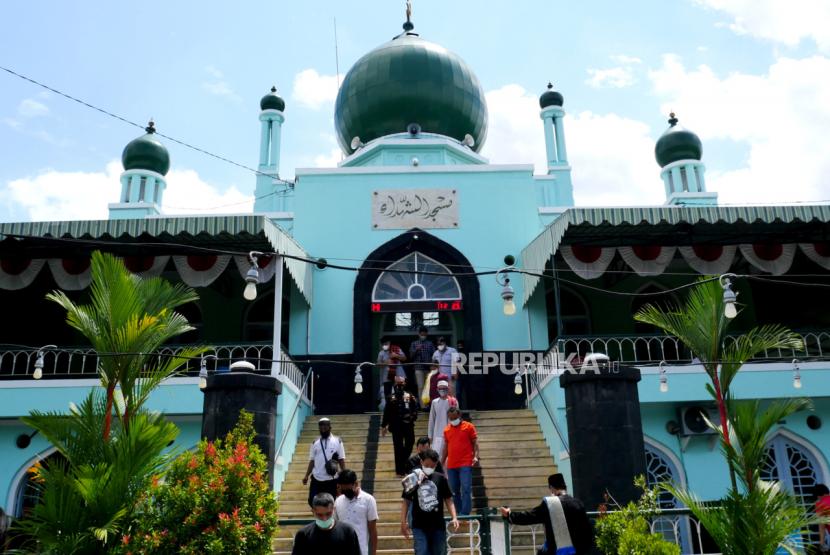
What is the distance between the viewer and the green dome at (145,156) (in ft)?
57.8

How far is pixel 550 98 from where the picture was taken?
17.4 metres

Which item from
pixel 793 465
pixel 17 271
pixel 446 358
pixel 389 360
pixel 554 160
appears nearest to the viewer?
pixel 793 465

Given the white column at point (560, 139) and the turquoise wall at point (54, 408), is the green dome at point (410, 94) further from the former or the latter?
the turquoise wall at point (54, 408)

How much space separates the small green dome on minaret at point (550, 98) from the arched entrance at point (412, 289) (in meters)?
5.85

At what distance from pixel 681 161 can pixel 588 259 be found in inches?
307

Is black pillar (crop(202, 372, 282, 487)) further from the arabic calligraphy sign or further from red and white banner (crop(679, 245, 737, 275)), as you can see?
red and white banner (crop(679, 245, 737, 275))

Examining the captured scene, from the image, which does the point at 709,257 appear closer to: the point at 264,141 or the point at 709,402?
the point at 709,402

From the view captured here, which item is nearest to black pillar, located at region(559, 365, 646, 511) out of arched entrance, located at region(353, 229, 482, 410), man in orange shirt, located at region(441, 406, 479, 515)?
man in orange shirt, located at region(441, 406, 479, 515)

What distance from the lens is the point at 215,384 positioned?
832 cm

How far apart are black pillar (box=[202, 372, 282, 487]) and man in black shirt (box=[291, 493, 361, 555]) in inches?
144

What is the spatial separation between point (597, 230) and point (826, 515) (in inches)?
215

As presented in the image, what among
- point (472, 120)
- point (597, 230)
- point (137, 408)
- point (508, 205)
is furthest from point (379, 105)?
point (137, 408)

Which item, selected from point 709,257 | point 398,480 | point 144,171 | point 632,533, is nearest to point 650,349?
point 709,257

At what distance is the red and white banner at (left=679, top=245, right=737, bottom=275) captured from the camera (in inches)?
460
